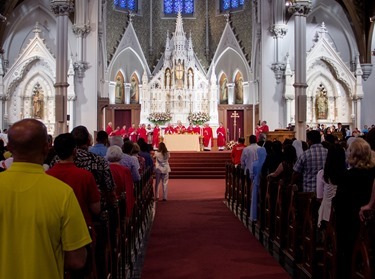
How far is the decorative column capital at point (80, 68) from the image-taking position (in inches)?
943

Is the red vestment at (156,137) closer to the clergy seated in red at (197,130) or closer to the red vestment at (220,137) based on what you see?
the clergy seated in red at (197,130)

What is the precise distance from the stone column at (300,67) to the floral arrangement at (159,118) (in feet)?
35.8

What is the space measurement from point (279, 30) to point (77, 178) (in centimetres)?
2256

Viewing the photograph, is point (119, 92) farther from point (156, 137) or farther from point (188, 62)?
point (156, 137)

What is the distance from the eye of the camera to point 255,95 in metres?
28.9

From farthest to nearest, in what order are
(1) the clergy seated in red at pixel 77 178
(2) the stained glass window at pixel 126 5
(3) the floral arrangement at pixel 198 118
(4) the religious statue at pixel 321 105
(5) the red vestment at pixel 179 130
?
(2) the stained glass window at pixel 126 5, (3) the floral arrangement at pixel 198 118, (4) the religious statue at pixel 321 105, (5) the red vestment at pixel 179 130, (1) the clergy seated in red at pixel 77 178

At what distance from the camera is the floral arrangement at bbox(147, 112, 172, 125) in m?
28.2

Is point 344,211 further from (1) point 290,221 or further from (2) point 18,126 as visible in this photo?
(2) point 18,126

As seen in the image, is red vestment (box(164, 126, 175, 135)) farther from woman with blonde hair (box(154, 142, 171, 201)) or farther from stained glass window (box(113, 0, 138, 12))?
woman with blonde hair (box(154, 142, 171, 201))

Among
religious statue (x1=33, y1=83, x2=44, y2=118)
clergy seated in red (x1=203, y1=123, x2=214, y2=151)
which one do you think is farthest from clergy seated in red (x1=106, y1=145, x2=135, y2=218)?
religious statue (x1=33, y1=83, x2=44, y2=118)

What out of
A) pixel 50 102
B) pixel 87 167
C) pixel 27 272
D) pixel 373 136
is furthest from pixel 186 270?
pixel 50 102

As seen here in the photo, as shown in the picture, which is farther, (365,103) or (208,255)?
(365,103)

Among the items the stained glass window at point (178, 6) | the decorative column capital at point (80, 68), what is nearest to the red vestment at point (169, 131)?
the decorative column capital at point (80, 68)

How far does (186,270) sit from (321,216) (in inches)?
75.9
